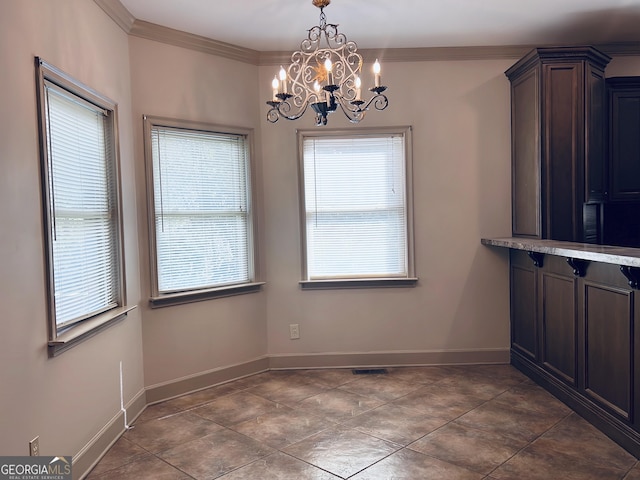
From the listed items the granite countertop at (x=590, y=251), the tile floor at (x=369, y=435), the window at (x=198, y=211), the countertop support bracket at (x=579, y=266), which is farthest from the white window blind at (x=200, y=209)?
the countertop support bracket at (x=579, y=266)

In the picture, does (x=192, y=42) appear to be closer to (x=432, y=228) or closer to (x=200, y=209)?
(x=200, y=209)

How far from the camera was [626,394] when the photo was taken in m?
2.66

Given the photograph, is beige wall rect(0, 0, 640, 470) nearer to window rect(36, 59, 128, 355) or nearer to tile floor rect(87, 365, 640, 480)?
window rect(36, 59, 128, 355)

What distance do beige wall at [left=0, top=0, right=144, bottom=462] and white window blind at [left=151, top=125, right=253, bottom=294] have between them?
814mm

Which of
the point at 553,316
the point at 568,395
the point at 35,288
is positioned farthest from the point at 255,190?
the point at 568,395

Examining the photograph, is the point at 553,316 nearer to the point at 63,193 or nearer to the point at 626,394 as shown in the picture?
the point at 626,394

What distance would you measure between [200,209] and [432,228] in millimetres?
1874

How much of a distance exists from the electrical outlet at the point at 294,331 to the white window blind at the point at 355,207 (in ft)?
1.36

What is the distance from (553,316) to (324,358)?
1.81 m

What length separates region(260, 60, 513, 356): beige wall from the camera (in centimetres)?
414

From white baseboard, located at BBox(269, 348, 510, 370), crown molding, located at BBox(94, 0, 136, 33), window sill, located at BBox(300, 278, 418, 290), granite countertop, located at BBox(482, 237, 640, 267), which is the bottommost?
white baseboard, located at BBox(269, 348, 510, 370)

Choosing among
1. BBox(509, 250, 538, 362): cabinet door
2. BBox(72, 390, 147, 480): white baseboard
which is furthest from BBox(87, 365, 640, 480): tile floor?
BBox(509, 250, 538, 362): cabinet door

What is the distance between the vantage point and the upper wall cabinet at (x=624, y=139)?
3.82 meters

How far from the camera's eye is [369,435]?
9.52 ft
